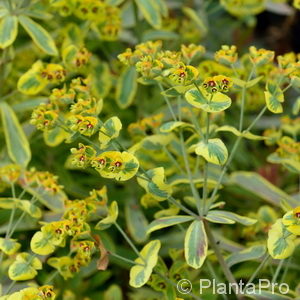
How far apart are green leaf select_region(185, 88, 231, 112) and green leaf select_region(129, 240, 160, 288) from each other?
0.35 m

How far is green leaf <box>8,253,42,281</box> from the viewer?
4.50ft

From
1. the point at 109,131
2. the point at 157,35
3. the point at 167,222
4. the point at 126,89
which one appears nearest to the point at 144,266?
the point at 167,222

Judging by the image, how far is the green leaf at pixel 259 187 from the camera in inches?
71.2

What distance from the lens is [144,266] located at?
1410mm

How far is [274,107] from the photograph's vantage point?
1.38 meters

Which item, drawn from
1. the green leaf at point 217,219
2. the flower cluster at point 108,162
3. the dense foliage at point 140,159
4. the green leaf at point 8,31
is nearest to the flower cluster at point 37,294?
the dense foliage at point 140,159

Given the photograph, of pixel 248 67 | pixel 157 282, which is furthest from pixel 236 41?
pixel 157 282

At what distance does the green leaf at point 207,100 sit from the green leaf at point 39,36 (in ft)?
2.04

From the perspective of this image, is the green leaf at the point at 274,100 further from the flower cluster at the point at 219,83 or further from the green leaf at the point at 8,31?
the green leaf at the point at 8,31

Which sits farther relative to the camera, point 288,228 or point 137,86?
point 137,86

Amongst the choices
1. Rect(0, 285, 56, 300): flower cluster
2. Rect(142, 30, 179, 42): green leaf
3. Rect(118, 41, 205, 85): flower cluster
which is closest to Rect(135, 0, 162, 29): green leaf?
Rect(142, 30, 179, 42): green leaf

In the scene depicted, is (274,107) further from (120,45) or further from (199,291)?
(120,45)

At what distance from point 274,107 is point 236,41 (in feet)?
4.28

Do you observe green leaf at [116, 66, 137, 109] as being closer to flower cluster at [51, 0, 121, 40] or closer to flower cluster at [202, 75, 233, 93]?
flower cluster at [51, 0, 121, 40]
